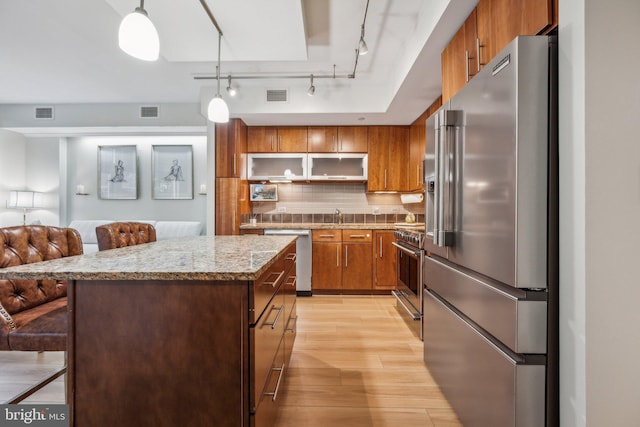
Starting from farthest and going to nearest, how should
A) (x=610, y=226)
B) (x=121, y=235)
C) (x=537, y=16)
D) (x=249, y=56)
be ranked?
(x=249, y=56) < (x=121, y=235) < (x=537, y=16) < (x=610, y=226)

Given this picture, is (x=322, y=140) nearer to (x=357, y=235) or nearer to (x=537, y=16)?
(x=357, y=235)

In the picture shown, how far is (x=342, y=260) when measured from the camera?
4.29 m

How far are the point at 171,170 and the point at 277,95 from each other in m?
2.74

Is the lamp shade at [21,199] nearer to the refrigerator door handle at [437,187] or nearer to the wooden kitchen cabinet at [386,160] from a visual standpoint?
the wooden kitchen cabinet at [386,160]

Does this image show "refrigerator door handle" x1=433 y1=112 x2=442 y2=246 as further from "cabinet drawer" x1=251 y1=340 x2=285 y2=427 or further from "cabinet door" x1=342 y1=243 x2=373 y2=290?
"cabinet door" x1=342 y1=243 x2=373 y2=290

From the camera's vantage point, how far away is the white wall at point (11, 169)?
17.5 ft

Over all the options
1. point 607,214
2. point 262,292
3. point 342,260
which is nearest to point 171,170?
point 342,260

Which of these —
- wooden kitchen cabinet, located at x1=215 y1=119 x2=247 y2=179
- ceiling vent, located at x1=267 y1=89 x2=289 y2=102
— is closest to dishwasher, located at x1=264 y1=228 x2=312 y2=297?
wooden kitchen cabinet, located at x1=215 y1=119 x2=247 y2=179

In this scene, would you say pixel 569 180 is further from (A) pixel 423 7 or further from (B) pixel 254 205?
(B) pixel 254 205

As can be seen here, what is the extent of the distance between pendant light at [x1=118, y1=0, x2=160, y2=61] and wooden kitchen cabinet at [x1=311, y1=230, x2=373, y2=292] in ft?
10.2

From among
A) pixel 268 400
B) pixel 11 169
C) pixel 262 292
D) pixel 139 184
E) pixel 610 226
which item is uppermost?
pixel 11 169

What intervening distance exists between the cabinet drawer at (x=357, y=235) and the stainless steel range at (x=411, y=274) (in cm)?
79

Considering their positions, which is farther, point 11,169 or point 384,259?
point 11,169

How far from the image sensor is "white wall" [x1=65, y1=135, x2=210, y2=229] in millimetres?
5609
